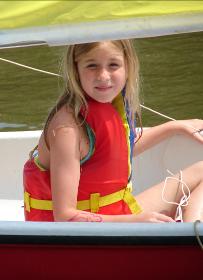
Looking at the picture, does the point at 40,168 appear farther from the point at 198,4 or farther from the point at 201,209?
the point at 198,4

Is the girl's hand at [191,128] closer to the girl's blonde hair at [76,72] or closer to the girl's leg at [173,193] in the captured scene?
the girl's leg at [173,193]

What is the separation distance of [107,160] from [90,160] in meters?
0.07

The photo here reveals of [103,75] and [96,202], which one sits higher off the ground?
[103,75]

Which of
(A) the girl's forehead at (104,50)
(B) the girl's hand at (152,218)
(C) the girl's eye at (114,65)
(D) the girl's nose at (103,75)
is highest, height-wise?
(A) the girl's forehead at (104,50)

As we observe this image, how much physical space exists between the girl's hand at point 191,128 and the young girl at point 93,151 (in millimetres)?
242

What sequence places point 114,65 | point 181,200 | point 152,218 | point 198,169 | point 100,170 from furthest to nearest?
1. point 198,169
2. point 181,200
3. point 100,170
4. point 114,65
5. point 152,218

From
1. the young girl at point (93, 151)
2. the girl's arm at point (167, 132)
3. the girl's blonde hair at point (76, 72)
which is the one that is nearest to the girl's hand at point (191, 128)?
the girl's arm at point (167, 132)

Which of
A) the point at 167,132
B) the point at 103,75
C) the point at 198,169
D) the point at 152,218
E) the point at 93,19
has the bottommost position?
the point at 152,218

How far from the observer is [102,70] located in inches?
101

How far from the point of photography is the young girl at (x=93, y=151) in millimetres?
2539

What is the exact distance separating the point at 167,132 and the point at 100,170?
513 mm

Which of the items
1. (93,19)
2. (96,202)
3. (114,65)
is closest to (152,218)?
(96,202)

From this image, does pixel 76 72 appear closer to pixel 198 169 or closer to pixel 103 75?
pixel 103 75
